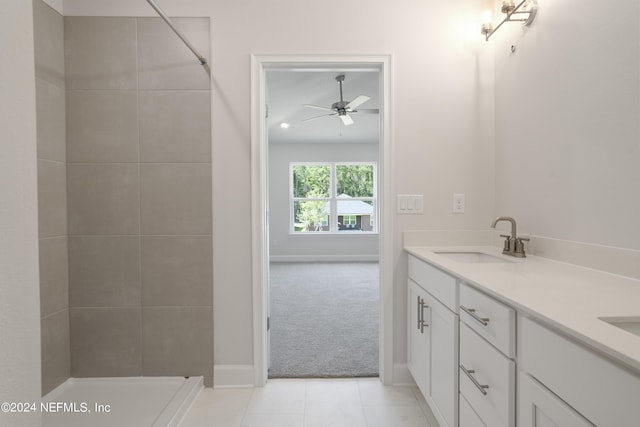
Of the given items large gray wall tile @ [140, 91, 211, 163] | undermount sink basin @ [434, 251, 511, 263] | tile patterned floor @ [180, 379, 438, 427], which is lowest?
tile patterned floor @ [180, 379, 438, 427]

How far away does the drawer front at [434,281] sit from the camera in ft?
4.60

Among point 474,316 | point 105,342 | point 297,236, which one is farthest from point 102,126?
point 297,236

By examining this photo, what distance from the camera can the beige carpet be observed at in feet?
7.50

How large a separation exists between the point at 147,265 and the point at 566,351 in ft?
6.96

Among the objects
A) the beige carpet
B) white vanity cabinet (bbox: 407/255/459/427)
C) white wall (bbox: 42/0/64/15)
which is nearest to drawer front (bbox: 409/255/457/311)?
white vanity cabinet (bbox: 407/255/459/427)

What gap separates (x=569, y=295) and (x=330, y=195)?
6.03 m

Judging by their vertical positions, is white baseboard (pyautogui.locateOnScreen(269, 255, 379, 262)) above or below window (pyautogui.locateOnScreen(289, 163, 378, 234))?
below

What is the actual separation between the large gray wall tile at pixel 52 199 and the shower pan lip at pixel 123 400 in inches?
38.0

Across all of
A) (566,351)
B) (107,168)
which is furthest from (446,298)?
(107,168)

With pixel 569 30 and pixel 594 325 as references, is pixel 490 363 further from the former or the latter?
pixel 569 30

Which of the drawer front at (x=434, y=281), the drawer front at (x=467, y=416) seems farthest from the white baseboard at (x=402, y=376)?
the drawer front at (x=467, y=416)

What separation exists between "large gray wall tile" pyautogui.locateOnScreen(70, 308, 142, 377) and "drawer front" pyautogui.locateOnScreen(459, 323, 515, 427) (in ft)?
6.27

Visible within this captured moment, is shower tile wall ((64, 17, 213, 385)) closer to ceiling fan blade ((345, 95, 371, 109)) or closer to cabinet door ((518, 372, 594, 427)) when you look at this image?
cabinet door ((518, 372, 594, 427))

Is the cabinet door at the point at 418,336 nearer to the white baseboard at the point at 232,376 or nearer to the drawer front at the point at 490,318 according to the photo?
the drawer front at the point at 490,318
